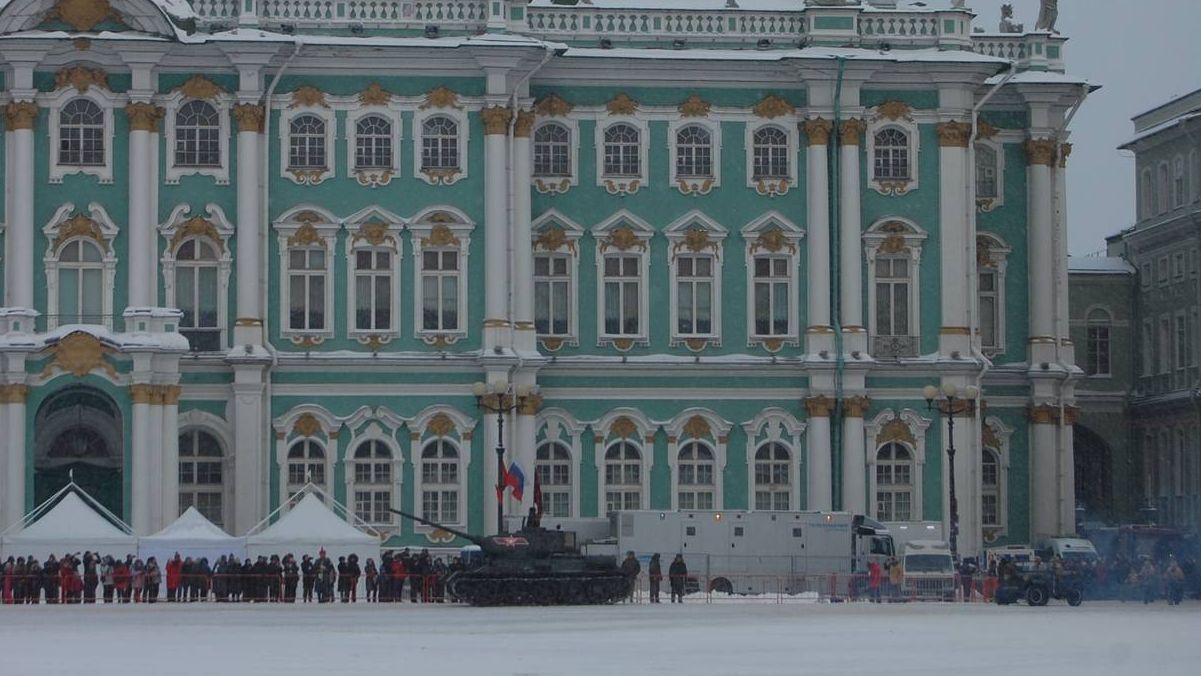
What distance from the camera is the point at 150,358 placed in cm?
7194

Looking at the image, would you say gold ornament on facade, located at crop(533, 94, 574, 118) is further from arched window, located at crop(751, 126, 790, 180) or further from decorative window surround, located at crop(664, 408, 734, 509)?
decorative window surround, located at crop(664, 408, 734, 509)

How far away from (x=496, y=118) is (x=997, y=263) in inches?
603

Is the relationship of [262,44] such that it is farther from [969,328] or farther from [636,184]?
[969,328]

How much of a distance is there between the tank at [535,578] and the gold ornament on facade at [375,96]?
16288mm

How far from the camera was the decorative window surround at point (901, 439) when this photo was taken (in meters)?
78.0

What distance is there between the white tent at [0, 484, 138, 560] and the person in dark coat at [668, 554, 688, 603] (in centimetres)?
1278

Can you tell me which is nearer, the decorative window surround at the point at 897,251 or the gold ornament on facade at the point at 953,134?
the decorative window surround at the point at 897,251

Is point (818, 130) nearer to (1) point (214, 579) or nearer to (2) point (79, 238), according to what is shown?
(2) point (79, 238)

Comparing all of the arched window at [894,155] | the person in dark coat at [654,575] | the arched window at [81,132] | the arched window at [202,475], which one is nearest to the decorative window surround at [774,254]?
the arched window at [894,155]

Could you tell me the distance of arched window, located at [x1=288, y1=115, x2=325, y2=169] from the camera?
76.4m

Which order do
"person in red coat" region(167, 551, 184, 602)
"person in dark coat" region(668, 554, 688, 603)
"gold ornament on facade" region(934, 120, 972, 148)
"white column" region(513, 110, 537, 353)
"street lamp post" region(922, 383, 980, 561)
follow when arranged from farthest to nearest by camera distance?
"gold ornament on facade" region(934, 120, 972, 148)
"white column" region(513, 110, 537, 353)
"street lamp post" region(922, 383, 980, 561)
"person in dark coat" region(668, 554, 688, 603)
"person in red coat" region(167, 551, 184, 602)

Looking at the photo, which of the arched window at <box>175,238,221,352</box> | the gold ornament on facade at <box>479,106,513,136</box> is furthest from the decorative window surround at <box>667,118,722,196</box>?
the arched window at <box>175,238,221,352</box>

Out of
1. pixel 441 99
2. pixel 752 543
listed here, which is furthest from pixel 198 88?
pixel 752 543

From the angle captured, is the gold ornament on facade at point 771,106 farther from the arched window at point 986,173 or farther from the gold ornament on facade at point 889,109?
the arched window at point 986,173
